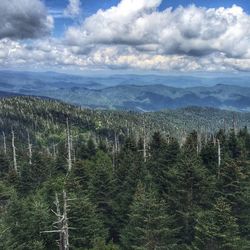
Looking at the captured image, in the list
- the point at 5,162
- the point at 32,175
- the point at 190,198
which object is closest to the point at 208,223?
the point at 190,198

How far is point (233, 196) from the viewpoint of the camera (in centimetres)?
4938

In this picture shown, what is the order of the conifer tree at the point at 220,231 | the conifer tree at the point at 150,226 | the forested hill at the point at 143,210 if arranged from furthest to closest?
the conifer tree at the point at 150,226 < the forested hill at the point at 143,210 < the conifer tree at the point at 220,231

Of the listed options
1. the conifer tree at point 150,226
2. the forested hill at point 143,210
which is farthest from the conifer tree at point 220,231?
the conifer tree at point 150,226

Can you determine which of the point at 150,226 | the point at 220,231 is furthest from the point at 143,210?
the point at 220,231

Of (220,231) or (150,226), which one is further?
(150,226)

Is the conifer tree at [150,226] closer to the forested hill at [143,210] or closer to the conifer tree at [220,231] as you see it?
the forested hill at [143,210]

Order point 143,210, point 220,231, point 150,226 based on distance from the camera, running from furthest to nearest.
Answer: point 150,226
point 143,210
point 220,231

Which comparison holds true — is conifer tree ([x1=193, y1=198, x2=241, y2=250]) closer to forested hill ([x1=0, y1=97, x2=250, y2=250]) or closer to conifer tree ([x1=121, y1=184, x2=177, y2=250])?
forested hill ([x1=0, y1=97, x2=250, y2=250])

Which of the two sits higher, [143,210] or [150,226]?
[143,210]

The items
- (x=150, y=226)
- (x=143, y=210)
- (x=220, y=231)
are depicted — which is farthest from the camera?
(x=150, y=226)

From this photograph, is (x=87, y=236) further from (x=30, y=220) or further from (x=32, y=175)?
(x=32, y=175)

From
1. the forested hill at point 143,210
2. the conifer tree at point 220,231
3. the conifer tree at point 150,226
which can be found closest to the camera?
the conifer tree at point 220,231

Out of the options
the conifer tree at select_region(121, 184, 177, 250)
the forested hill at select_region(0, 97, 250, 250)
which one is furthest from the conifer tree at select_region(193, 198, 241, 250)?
the conifer tree at select_region(121, 184, 177, 250)

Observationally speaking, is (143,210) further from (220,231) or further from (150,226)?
(220,231)
